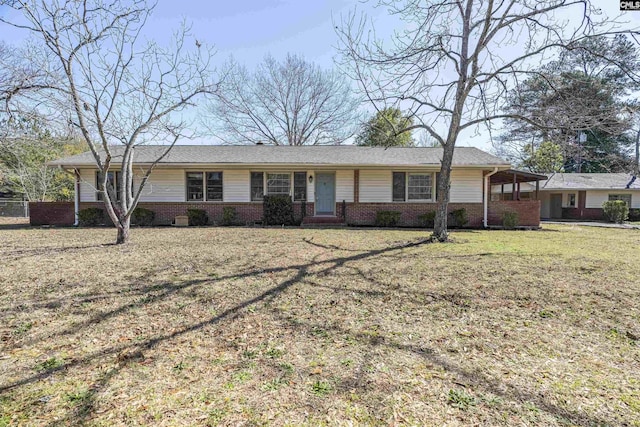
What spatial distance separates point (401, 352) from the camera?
9.61ft

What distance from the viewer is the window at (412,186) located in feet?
46.9

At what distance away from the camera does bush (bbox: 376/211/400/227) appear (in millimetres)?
13508

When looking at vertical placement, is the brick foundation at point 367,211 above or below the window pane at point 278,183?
below

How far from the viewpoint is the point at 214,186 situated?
14.4 meters

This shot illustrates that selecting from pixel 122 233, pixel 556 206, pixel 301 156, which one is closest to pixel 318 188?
pixel 301 156

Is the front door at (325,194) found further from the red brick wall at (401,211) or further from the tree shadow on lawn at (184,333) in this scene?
the tree shadow on lawn at (184,333)

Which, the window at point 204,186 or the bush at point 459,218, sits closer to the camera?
the bush at point 459,218

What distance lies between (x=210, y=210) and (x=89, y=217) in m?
4.70

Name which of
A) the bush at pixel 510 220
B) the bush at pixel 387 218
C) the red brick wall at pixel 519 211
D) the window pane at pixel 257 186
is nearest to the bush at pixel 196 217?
the window pane at pixel 257 186

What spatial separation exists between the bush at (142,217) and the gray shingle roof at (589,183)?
24.3 metres

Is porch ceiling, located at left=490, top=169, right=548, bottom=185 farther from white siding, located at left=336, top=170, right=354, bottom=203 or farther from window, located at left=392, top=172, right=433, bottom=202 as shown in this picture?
white siding, located at left=336, top=170, right=354, bottom=203

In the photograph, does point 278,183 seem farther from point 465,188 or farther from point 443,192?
point 465,188

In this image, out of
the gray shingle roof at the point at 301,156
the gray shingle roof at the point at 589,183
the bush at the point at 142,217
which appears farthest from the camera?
the gray shingle roof at the point at 589,183

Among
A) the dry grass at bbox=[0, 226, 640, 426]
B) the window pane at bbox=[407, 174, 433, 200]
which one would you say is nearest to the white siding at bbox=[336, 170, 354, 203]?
the window pane at bbox=[407, 174, 433, 200]
